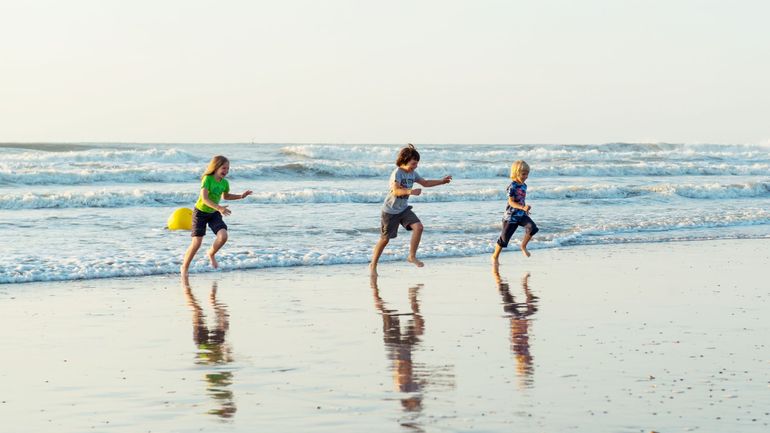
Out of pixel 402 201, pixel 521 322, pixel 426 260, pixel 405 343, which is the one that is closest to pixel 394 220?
pixel 402 201

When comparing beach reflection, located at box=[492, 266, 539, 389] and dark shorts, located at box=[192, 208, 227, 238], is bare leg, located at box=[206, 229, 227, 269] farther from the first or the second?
beach reflection, located at box=[492, 266, 539, 389]

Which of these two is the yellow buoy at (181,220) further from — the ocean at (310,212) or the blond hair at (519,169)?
the blond hair at (519,169)

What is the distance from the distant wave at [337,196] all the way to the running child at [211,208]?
12723 millimetres

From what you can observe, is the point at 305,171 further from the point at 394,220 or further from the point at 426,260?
the point at 394,220

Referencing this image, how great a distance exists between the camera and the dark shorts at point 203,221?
1311cm

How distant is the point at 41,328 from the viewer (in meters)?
8.82

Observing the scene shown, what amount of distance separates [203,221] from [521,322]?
5409 mm

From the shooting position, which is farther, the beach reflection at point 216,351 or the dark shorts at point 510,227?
the dark shorts at point 510,227

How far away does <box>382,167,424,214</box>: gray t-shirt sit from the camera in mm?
12859

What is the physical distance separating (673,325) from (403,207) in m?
5.02

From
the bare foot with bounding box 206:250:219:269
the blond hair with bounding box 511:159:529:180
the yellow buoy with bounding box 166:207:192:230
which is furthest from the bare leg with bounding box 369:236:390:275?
the yellow buoy with bounding box 166:207:192:230

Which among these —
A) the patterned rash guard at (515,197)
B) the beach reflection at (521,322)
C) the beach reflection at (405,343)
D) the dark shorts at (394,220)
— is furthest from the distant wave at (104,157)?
the beach reflection at (405,343)

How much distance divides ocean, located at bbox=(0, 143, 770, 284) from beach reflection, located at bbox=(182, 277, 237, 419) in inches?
130

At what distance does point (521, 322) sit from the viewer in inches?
352
